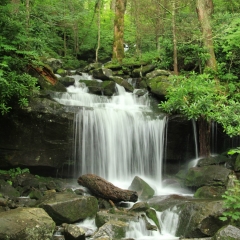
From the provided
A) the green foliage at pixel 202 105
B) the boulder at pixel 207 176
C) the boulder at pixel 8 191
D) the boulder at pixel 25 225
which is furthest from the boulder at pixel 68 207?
the green foliage at pixel 202 105

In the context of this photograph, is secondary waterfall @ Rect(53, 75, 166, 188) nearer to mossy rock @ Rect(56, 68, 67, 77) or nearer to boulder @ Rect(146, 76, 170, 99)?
boulder @ Rect(146, 76, 170, 99)

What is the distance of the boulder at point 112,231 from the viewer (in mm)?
6101

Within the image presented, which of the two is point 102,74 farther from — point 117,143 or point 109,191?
point 109,191

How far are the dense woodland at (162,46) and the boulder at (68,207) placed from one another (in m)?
3.40

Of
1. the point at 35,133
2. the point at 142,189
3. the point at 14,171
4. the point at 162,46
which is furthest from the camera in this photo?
the point at 162,46

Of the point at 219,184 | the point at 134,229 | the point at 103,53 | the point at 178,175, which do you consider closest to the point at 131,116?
the point at 178,175

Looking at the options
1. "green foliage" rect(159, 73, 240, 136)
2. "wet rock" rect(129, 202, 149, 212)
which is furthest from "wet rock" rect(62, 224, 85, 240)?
"green foliage" rect(159, 73, 240, 136)

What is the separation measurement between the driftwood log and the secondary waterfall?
76.3 inches

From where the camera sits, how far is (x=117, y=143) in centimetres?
1099

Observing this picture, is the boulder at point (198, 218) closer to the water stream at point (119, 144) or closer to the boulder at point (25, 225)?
the water stream at point (119, 144)

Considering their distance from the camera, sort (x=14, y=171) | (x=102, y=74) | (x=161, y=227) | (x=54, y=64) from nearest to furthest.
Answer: (x=161, y=227)
(x=14, y=171)
(x=102, y=74)
(x=54, y=64)

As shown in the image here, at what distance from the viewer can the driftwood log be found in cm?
800

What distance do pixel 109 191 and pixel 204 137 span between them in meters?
4.83

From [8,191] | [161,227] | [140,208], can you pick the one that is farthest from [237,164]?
[8,191]
